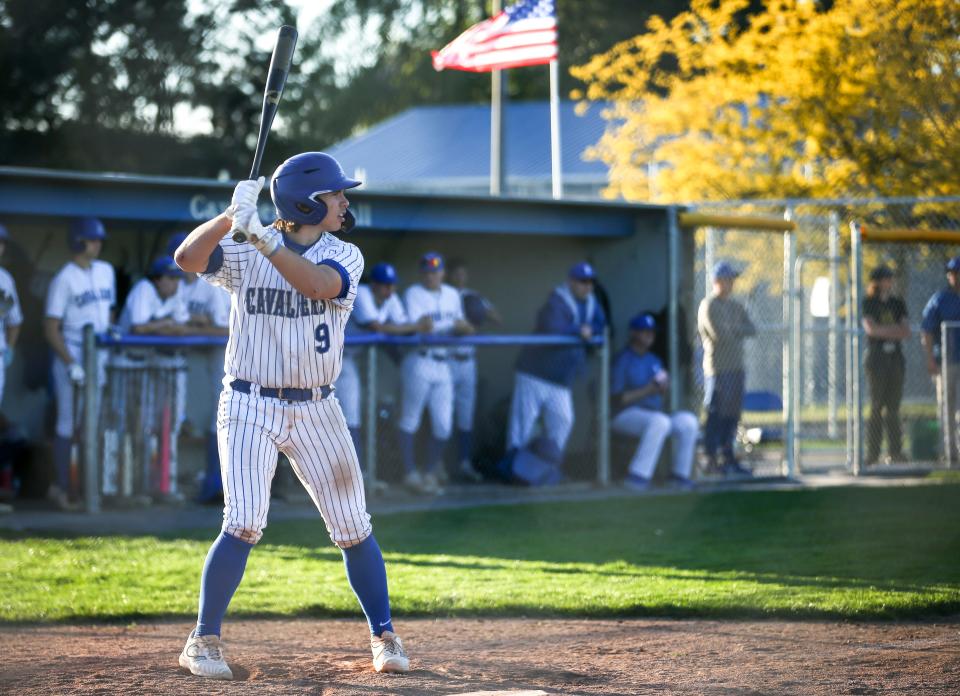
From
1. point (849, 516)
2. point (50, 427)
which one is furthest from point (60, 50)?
point (849, 516)

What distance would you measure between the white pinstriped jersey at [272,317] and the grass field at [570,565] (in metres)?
1.82

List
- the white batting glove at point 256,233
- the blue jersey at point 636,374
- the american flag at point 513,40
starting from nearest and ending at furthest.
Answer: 1. the white batting glove at point 256,233
2. the blue jersey at point 636,374
3. the american flag at point 513,40

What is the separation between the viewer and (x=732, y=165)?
60.4ft

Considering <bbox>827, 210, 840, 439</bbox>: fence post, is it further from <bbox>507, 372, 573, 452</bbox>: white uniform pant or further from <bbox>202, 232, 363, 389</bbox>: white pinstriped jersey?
<bbox>202, 232, 363, 389</bbox>: white pinstriped jersey

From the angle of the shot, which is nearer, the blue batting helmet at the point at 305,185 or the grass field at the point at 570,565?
the blue batting helmet at the point at 305,185

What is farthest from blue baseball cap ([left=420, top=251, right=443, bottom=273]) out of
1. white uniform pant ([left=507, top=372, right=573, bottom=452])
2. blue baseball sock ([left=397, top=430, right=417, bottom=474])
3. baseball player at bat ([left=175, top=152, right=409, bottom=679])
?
baseball player at bat ([left=175, top=152, right=409, bottom=679])

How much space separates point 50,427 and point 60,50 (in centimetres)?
1616

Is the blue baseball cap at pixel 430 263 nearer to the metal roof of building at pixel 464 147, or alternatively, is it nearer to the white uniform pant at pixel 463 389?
the white uniform pant at pixel 463 389

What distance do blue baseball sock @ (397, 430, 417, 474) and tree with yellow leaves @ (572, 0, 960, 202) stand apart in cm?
823

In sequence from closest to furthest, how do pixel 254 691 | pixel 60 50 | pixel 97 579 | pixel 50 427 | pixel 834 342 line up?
pixel 254 691, pixel 97 579, pixel 50 427, pixel 834 342, pixel 60 50

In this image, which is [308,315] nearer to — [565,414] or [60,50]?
[565,414]

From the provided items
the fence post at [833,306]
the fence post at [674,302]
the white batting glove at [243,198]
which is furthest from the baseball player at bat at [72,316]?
the fence post at [833,306]

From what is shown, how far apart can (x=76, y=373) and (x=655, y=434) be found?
4431 millimetres

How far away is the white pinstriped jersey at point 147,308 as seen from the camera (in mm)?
9430
